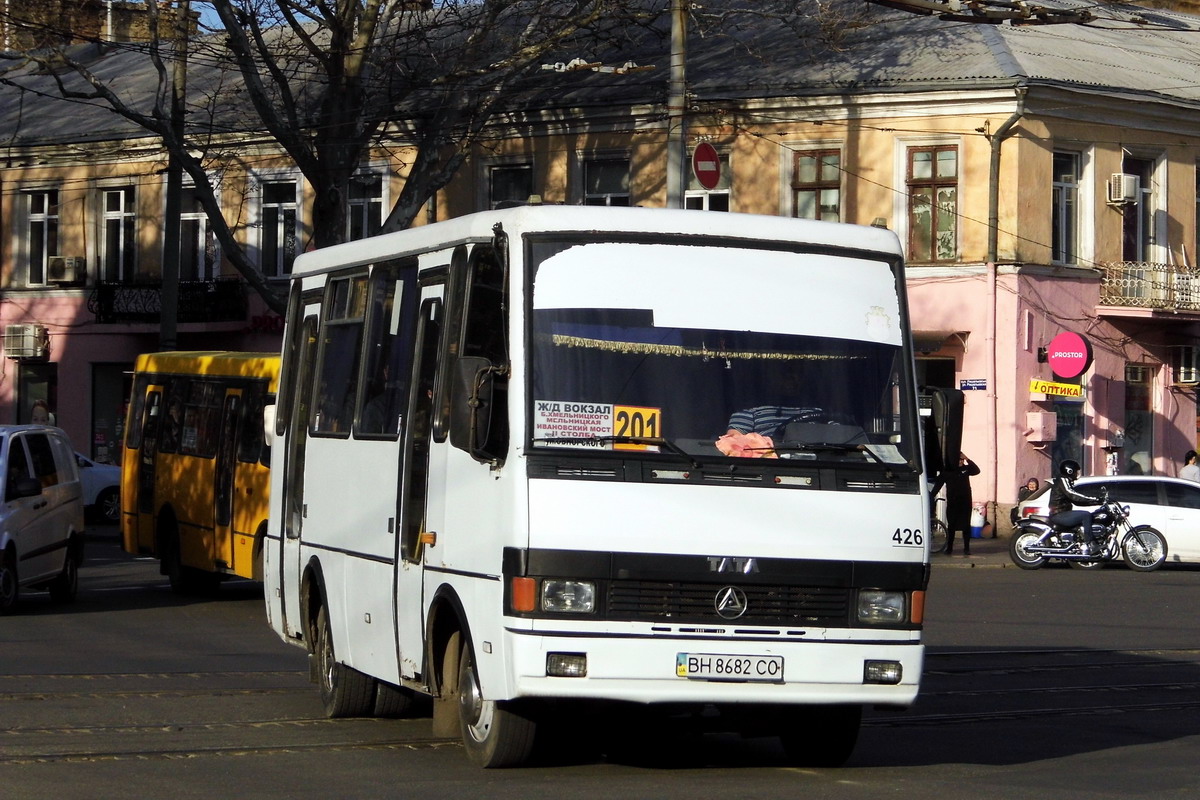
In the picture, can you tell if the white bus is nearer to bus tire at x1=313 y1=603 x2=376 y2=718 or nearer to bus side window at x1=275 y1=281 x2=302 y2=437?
bus tire at x1=313 y1=603 x2=376 y2=718

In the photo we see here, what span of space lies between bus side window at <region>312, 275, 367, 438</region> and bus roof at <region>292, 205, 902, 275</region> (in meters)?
1.34

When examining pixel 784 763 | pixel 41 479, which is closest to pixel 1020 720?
pixel 784 763

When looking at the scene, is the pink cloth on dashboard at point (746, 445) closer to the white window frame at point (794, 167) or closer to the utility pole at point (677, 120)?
the utility pole at point (677, 120)

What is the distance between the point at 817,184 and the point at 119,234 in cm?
1664

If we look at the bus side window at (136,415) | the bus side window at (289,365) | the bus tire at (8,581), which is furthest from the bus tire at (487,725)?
the bus side window at (136,415)

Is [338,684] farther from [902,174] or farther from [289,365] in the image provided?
[902,174]

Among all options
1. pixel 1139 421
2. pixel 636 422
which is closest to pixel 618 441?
→ pixel 636 422

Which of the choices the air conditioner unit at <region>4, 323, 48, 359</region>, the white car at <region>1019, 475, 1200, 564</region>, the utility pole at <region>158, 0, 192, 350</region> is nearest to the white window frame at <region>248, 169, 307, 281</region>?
the air conditioner unit at <region>4, 323, 48, 359</region>

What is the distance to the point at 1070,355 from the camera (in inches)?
1305

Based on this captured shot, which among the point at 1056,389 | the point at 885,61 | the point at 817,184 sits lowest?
the point at 1056,389

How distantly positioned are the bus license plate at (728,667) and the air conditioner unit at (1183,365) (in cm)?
2922

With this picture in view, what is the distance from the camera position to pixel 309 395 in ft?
38.4

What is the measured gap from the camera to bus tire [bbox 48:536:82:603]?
760 inches

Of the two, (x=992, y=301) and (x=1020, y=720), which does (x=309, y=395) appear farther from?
(x=992, y=301)
